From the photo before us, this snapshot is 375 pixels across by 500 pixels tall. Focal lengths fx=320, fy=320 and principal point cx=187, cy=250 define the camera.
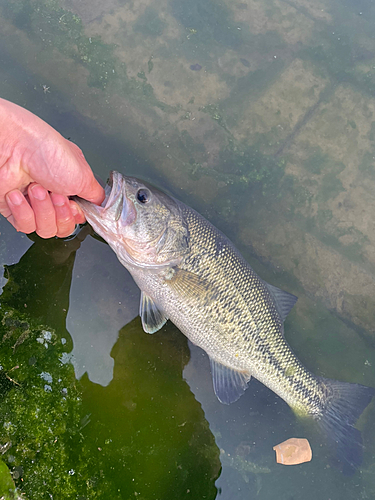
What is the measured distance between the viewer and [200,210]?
321 centimetres

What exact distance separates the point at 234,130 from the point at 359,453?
3.25m

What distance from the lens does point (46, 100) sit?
3.17 m

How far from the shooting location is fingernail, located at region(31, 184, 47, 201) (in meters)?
2.35


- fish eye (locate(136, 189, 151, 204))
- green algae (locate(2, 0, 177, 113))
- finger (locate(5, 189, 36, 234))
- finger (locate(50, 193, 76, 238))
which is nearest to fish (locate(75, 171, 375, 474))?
fish eye (locate(136, 189, 151, 204))

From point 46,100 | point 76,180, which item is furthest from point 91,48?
point 76,180

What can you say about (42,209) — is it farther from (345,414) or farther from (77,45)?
(345,414)

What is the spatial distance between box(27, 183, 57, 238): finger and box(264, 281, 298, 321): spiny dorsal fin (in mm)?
1932

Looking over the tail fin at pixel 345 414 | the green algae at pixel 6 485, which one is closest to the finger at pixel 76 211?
the green algae at pixel 6 485

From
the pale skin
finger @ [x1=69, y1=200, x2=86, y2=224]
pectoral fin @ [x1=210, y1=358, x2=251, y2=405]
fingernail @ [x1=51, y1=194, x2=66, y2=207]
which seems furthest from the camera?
pectoral fin @ [x1=210, y1=358, x2=251, y2=405]

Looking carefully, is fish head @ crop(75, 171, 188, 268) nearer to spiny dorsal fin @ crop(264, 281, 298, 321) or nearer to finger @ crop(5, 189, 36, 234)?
finger @ crop(5, 189, 36, 234)

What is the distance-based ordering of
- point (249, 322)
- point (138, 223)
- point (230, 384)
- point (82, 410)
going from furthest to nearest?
1. point (82, 410)
2. point (230, 384)
3. point (249, 322)
4. point (138, 223)

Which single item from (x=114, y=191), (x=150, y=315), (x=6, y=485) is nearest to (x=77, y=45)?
(x=114, y=191)

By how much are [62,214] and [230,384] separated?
6.73ft

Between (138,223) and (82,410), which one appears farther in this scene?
(82,410)
